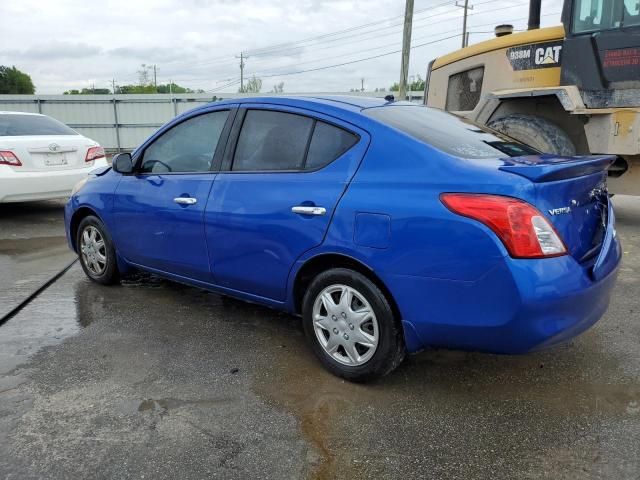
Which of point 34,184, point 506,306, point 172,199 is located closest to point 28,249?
point 34,184

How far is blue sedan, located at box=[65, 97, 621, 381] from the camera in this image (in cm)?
256

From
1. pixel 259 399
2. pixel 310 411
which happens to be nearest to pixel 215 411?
pixel 259 399

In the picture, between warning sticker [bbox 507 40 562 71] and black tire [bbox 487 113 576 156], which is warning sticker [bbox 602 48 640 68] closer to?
warning sticker [bbox 507 40 562 71]

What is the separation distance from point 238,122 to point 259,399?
1809 millimetres

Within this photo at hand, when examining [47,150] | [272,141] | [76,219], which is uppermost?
[272,141]

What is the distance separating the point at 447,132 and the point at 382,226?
0.84m

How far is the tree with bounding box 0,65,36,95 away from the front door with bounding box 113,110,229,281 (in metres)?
80.4

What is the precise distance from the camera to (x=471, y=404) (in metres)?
2.93

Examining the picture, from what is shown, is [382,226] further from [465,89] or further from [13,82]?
[13,82]

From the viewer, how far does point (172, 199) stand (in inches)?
155

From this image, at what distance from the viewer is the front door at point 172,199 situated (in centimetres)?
382

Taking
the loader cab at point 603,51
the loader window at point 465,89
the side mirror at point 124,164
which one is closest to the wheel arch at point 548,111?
the loader cab at point 603,51

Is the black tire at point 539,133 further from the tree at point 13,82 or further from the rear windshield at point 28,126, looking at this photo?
the tree at point 13,82

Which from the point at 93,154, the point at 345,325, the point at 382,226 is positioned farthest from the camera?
the point at 93,154
